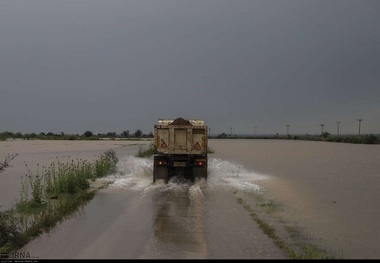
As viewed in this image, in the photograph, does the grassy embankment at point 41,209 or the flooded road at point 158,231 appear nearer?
the flooded road at point 158,231

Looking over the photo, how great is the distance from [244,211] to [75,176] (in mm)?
8571

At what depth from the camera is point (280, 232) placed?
1130 centimetres

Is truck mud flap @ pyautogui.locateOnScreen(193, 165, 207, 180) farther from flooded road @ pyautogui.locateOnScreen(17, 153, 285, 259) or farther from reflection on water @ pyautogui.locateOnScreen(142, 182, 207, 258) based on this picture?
flooded road @ pyautogui.locateOnScreen(17, 153, 285, 259)

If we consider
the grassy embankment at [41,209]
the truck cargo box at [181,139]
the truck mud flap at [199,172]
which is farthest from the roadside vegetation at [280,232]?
the grassy embankment at [41,209]

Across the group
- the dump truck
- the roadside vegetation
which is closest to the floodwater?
the roadside vegetation

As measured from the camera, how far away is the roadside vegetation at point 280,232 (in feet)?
29.5

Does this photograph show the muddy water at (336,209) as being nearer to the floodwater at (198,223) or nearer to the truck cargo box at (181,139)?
the floodwater at (198,223)

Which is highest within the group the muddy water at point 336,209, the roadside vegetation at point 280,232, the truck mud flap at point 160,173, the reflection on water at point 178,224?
the truck mud flap at point 160,173

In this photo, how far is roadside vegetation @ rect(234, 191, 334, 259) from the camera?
8992mm

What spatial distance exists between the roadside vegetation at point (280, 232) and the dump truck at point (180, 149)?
4.83 metres

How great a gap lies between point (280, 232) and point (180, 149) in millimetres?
10824

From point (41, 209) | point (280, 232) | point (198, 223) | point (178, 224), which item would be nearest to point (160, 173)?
point (41, 209)

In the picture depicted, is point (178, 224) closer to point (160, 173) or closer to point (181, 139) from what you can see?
point (160, 173)

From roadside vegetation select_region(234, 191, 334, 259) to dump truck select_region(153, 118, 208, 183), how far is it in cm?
483
